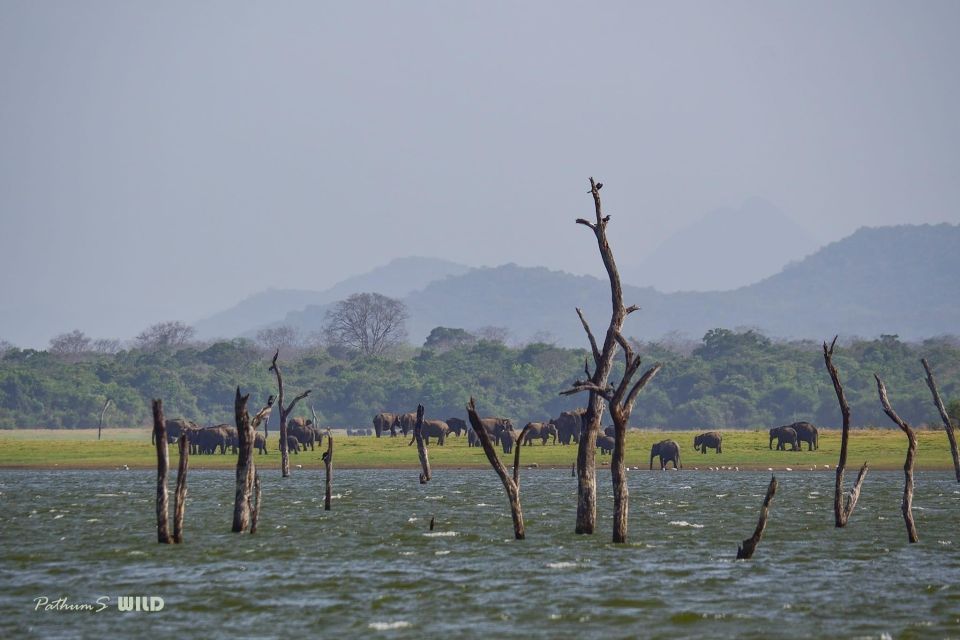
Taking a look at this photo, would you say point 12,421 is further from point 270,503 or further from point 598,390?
point 598,390

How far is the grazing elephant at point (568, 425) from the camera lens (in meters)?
85.2

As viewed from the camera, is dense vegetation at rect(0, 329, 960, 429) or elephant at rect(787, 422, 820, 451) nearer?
elephant at rect(787, 422, 820, 451)

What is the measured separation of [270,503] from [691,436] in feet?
152

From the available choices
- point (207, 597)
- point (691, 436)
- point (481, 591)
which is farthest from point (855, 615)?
point (691, 436)

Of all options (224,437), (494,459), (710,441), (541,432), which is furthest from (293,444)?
(494,459)

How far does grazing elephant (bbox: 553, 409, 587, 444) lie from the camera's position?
280ft

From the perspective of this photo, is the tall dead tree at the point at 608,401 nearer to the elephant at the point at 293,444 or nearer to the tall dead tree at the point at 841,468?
the tall dead tree at the point at 841,468

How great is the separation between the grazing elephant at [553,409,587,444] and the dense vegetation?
45.6 meters

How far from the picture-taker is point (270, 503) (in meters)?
50.9

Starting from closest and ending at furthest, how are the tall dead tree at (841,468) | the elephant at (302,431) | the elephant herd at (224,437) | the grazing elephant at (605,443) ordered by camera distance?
the tall dead tree at (841,468), the grazing elephant at (605,443), the elephant herd at (224,437), the elephant at (302,431)

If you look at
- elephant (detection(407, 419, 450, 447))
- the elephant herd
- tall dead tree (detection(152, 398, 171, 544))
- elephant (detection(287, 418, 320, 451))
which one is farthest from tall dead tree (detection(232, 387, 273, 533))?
elephant (detection(287, 418, 320, 451))

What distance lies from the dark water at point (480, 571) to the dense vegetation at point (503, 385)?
82.7 meters

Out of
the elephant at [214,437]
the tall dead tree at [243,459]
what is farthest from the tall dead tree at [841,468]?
the elephant at [214,437]

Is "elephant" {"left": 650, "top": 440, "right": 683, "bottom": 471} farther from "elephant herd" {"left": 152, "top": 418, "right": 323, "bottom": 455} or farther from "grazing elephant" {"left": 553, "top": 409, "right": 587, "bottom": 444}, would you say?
"elephant herd" {"left": 152, "top": 418, "right": 323, "bottom": 455}
